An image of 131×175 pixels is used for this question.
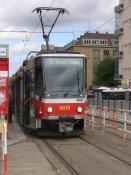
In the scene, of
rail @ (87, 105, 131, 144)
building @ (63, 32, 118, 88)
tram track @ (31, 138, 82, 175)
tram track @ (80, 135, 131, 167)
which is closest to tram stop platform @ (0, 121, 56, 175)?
tram track @ (31, 138, 82, 175)

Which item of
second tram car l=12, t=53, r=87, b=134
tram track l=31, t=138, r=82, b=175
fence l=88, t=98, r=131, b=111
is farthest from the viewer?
fence l=88, t=98, r=131, b=111

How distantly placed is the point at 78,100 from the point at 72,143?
6.87 feet

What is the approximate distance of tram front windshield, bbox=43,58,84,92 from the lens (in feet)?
69.5

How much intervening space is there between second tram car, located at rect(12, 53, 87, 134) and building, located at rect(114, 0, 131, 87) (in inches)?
2945

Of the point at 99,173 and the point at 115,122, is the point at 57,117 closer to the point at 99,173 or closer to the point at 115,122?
the point at 115,122

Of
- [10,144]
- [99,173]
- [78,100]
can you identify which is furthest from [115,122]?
[99,173]

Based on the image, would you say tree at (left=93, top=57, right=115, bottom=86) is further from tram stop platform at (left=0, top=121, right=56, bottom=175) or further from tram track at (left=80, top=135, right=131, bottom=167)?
tram stop platform at (left=0, top=121, right=56, bottom=175)

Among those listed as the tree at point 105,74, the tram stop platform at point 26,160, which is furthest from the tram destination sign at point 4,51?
the tree at point 105,74

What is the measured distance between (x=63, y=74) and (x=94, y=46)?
155460 millimetres

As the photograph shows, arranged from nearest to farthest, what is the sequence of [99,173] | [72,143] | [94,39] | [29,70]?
1. [99,173]
2. [72,143]
3. [29,70]
4. [94,39]

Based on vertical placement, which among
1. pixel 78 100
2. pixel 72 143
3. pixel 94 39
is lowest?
pixel 72 143

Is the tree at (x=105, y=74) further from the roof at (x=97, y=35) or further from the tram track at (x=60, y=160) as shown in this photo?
the tram track at (x=60, y=160)

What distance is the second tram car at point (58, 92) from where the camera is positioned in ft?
68.8

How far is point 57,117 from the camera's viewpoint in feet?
68.9
